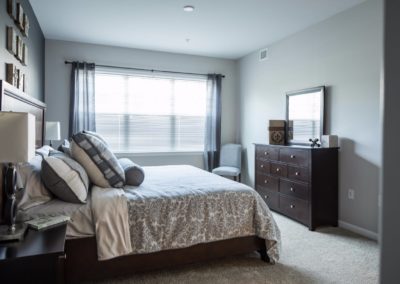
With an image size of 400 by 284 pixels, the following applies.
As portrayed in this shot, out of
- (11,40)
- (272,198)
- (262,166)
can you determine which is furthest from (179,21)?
(272,198)

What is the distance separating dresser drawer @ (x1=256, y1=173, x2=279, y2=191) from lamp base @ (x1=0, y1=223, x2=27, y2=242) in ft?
10.3

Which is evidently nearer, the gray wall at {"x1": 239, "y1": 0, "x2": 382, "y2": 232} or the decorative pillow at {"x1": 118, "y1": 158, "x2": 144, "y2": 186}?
the decorative pillow at {"x1": 118, "y1": 158, "x2": 144, "y2": 186}

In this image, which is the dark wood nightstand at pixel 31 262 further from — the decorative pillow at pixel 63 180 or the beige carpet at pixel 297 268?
the beige carpet at pixel 297 268

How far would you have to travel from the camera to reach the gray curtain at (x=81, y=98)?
14.7 feet

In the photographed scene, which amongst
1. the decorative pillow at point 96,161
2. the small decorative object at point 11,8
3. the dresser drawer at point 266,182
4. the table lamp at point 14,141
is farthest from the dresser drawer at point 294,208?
the small decorative object at point 11,8

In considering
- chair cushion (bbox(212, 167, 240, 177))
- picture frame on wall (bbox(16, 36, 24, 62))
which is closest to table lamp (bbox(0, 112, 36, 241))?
picture frame on wall (bbox(16, 36, 24, 62))

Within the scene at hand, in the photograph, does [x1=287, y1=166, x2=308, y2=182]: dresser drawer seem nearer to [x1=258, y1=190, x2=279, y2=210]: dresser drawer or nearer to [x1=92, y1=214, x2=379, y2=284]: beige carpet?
[x1=258, y1=190, x2=279, y2=210]: dresser drawer

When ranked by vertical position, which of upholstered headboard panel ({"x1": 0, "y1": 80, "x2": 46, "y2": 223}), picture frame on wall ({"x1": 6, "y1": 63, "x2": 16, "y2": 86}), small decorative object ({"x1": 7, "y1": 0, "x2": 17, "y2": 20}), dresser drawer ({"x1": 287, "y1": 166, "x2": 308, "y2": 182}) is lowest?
dresser drawer ({"x1": 287, "y1": 166, "x2": 308, "y2": 182})

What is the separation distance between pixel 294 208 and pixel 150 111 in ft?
9.42

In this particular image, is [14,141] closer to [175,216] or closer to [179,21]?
[175,216]

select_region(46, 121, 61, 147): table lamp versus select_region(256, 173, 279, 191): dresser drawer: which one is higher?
select_region(46, 121, 61, 147): table lamp

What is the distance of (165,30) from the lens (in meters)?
4.00

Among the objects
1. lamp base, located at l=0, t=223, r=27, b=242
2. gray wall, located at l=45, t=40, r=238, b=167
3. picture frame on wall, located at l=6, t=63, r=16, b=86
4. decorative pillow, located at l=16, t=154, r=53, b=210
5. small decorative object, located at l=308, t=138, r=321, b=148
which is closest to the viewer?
lamp base, located at l=0, t=223, r=27, b=242

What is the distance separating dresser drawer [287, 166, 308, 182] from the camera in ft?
11.1
